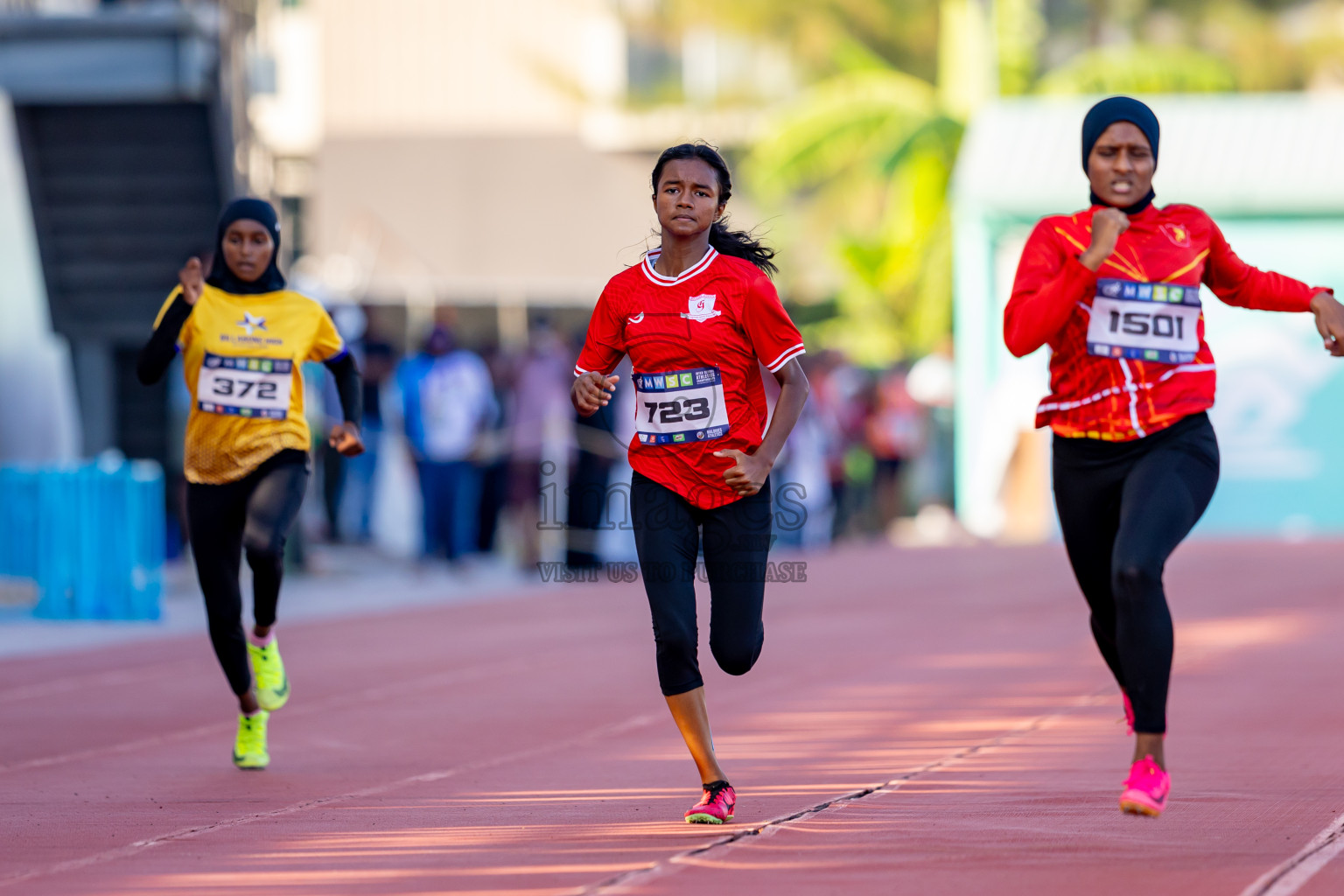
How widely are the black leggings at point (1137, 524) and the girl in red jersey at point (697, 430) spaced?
904mm

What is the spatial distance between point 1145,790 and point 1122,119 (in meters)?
1.97

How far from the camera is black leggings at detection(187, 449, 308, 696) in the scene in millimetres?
7711

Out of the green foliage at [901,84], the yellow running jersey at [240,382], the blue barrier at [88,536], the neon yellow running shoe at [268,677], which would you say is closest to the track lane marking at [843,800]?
the neon yellow running shoe at [268,677]

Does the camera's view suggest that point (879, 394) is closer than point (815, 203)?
Yes

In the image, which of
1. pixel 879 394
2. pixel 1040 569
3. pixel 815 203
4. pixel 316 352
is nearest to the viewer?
pixel 316 352

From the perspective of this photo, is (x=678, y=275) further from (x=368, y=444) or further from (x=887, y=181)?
(x=887, y=181)

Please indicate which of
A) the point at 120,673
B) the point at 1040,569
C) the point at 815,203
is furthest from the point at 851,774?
the point at 815,203

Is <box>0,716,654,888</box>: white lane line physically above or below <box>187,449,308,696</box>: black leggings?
below

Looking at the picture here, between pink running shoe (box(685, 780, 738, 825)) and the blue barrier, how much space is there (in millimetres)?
8146

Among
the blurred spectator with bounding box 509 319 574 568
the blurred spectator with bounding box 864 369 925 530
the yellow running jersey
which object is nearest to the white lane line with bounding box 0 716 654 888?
the yellow running jersey

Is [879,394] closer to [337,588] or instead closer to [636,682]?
[337,588]

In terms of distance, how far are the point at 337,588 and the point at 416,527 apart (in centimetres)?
226

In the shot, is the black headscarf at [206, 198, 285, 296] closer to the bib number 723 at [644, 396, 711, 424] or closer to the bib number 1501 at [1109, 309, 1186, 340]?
the bib number 723 at [644, 396, 711, 424]

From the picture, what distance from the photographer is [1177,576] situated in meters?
17.2
